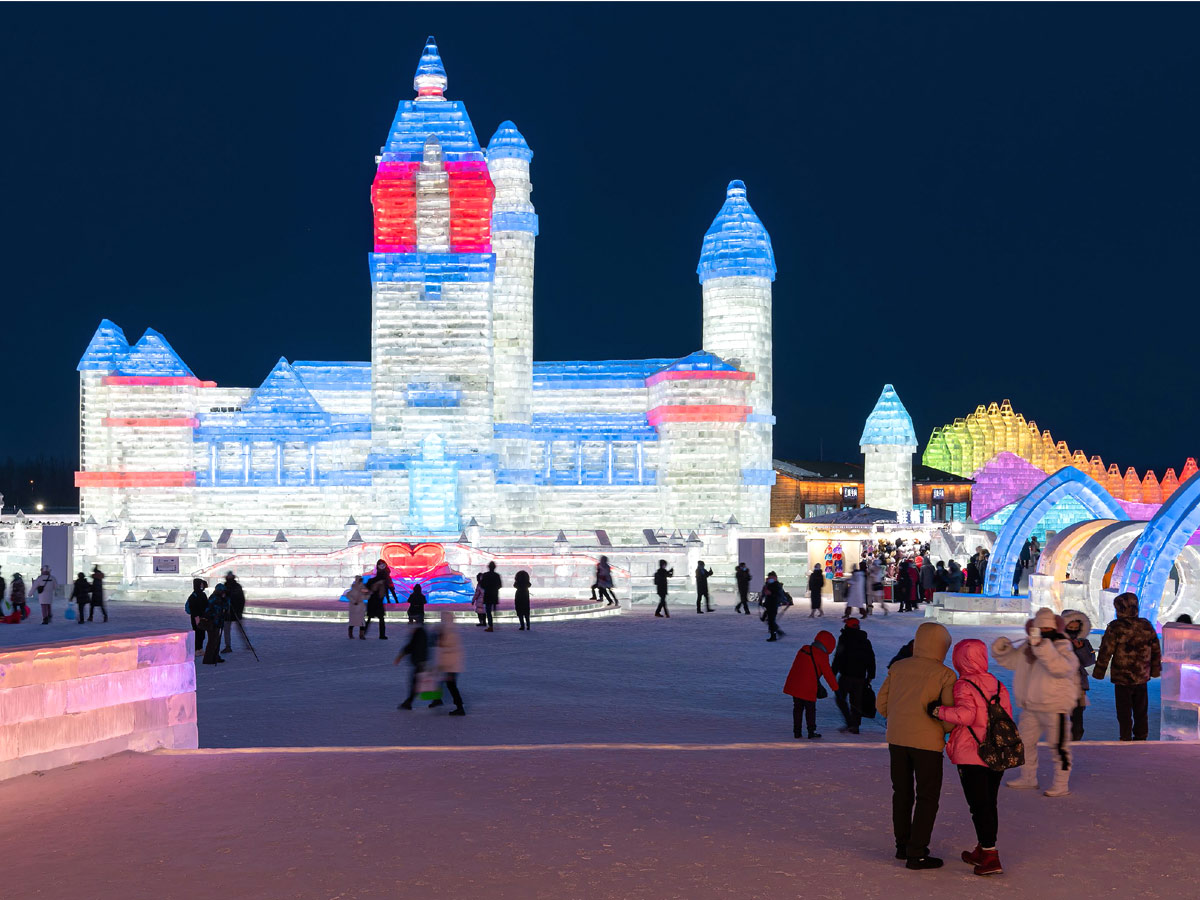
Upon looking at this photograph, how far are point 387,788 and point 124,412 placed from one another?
38369 mm

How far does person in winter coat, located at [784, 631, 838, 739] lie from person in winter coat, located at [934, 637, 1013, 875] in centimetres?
457

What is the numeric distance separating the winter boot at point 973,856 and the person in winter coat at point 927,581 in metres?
20.8

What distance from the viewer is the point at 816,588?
75.9 feet

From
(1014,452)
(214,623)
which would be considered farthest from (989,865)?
(1014,452)

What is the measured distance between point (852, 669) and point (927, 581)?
15.7 metres

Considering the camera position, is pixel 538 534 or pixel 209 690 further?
pixel 538 534

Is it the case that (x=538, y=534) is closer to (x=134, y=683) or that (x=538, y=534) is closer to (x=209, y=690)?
(x=209, y=690)

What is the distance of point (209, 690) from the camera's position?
13.5 m

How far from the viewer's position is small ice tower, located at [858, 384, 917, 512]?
161ft

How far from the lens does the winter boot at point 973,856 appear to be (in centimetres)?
572

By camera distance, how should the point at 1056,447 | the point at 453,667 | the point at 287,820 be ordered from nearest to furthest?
the point at 287,820
the point at 453,667
the point at 1056,447

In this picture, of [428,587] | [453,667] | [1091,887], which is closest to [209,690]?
[453,667]

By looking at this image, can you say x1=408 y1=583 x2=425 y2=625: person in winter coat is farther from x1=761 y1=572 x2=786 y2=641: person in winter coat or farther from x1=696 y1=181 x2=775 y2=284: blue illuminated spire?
x1=696 y1=181 x2=775 y2=284: blue illuminated spire

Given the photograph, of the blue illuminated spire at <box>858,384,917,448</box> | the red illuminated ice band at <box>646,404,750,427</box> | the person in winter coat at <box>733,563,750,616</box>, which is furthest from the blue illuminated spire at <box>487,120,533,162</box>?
the person in winter coat at <box>733,563,750,616</box>
